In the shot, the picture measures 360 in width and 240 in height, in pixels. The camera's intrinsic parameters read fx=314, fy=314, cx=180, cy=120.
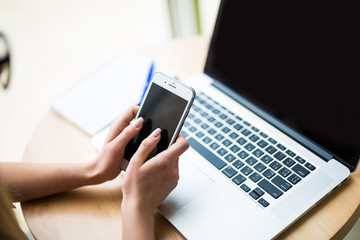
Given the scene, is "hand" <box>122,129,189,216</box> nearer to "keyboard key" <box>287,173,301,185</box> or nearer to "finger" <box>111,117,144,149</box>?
"finger" <box>111,117,144,149</box>

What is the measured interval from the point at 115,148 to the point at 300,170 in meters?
0.36

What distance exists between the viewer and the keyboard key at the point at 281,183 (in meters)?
0.58

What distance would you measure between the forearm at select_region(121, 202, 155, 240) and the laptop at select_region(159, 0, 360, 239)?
5 cm

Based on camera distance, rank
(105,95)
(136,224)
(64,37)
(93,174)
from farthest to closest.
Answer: (64,37) < (105,95) < (93,174) < (136,224)

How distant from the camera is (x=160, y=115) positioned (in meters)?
0.62

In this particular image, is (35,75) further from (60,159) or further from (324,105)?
(324,105)

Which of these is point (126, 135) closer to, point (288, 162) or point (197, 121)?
point (197, 121)

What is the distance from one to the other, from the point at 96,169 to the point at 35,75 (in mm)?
1608

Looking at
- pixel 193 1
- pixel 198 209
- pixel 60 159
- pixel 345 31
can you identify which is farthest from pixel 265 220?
pixel 193 1

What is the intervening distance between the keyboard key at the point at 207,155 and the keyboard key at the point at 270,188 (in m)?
0.09

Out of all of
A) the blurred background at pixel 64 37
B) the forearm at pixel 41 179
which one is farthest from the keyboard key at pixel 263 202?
the blurred background at pixel 64 37

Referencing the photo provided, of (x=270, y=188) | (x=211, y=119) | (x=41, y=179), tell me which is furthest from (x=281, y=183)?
(x=41, y=179)

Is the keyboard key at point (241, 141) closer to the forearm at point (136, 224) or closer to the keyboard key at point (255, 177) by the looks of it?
the keyboard key at point (255, 177)

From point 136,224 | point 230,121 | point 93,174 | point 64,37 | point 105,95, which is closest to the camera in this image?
point 136,224
